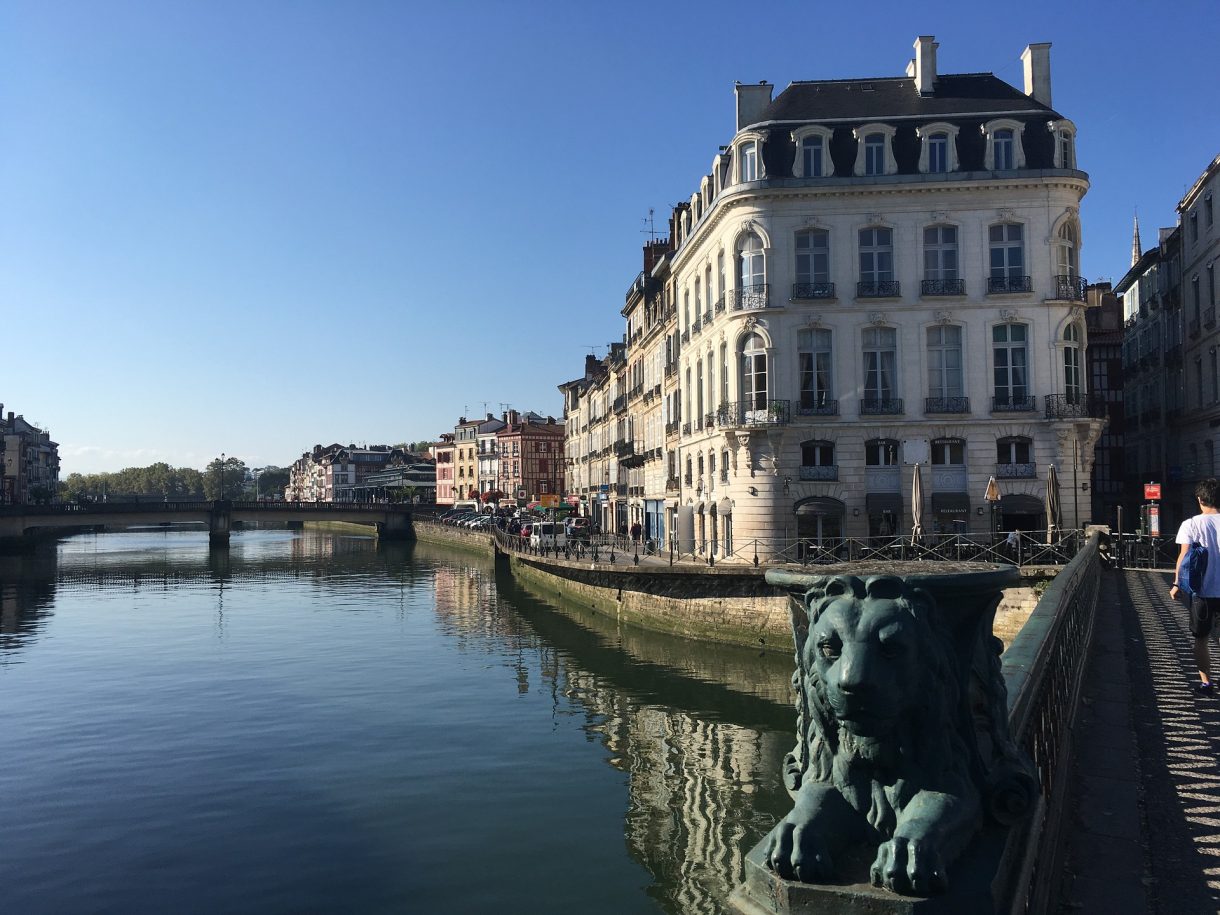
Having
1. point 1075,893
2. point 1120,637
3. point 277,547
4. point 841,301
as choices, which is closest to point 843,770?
point 1075,893

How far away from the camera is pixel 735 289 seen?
128 feet

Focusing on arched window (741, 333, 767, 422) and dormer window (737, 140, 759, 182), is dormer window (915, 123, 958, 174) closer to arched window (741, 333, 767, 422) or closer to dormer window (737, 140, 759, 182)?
dormer window (737, 140, 759, 182)

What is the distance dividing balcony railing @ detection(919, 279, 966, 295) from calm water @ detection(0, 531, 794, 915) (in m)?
16.7

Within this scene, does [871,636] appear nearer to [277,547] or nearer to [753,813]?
[753,813]

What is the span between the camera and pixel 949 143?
3728 centimetres

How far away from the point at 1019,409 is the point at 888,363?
5163 millimetres

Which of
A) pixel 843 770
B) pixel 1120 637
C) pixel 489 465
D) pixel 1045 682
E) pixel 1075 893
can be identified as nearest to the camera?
pixel 843 770

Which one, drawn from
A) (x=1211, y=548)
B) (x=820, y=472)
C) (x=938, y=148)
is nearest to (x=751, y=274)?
(x=820, y=472)

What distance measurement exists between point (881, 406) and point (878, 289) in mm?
4565

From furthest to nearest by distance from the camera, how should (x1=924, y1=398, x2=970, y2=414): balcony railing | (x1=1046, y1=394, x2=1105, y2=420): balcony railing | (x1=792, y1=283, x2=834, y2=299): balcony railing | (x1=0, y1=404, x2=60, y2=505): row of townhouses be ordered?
(x1=0, y1=404, x2=60, y2=505): row of townhouses
(x1=792, y1=283, x2=834, y2=299): balcony railing
(x1=924, y1=398, x2=970, y2=414): balcony railing
(x1=1046, y1=394, x2=1105, y2=420): balcony railing

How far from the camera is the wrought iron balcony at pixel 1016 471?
121 ft

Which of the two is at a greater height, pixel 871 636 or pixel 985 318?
pixel 985 318

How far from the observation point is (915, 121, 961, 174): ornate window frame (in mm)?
37188

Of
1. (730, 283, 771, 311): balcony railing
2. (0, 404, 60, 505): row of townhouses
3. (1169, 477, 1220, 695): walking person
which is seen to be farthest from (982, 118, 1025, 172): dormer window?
(0, 404, 60, 505): row of townhouses
